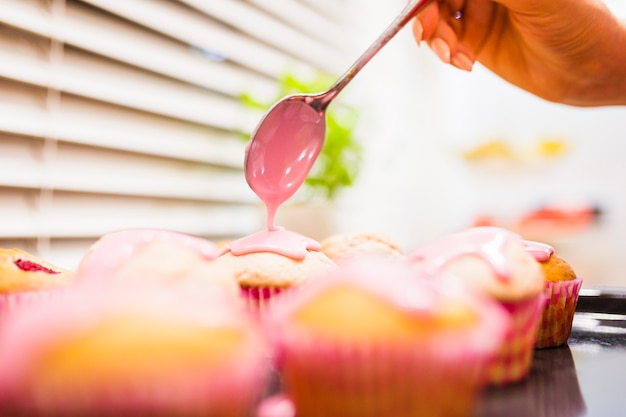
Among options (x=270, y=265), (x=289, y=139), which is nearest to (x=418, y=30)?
(x=289, y=139)

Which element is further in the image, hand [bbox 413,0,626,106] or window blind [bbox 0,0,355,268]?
window blind [bbox 0,0,355,268]

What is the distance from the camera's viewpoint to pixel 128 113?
190cm

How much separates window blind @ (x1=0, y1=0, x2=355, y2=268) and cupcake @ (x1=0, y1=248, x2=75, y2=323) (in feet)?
1.62

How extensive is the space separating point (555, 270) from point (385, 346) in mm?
753

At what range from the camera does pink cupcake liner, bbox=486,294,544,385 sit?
3.07 ft

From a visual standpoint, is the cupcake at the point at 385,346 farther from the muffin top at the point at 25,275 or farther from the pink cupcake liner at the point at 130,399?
the muffin top at the point at 25,275

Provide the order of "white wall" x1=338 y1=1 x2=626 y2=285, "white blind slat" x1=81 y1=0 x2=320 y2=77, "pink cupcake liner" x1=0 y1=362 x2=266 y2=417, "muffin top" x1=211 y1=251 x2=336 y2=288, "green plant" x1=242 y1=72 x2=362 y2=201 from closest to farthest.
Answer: "pink cupcake liner" x1=0 y1=362 x2=266 y2=417 < "muffin top" x1=211 y1=251 x2=336 y2=288 < "white blind slat" x1=81 y1=0 x2=320 y2=77 < "green plant" x1=242 y1=72 x2=362 y2=201 < "white wall" x1=338 y1=1 x2=626 y2=285

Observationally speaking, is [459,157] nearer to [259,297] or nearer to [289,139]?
[289,139]

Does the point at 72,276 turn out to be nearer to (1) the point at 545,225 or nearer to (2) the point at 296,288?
(2) the point at 296,288

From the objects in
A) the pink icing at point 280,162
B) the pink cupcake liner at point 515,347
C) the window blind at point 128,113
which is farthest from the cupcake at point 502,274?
the window blind at point 128,113

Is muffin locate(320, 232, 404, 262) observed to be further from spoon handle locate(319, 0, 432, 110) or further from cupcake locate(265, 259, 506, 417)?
cupcake locate(265, 259, 506, 417)

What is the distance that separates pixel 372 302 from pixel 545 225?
3337 millimetres

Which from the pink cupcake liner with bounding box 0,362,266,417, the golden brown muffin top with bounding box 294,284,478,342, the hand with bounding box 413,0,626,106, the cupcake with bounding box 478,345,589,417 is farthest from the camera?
the hand with bounding box 413,0,626,106

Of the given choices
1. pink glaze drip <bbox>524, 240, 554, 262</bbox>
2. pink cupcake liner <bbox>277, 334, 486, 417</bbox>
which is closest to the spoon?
pink glaze drip <bbox>524, 240, 554, 262</bbox>
